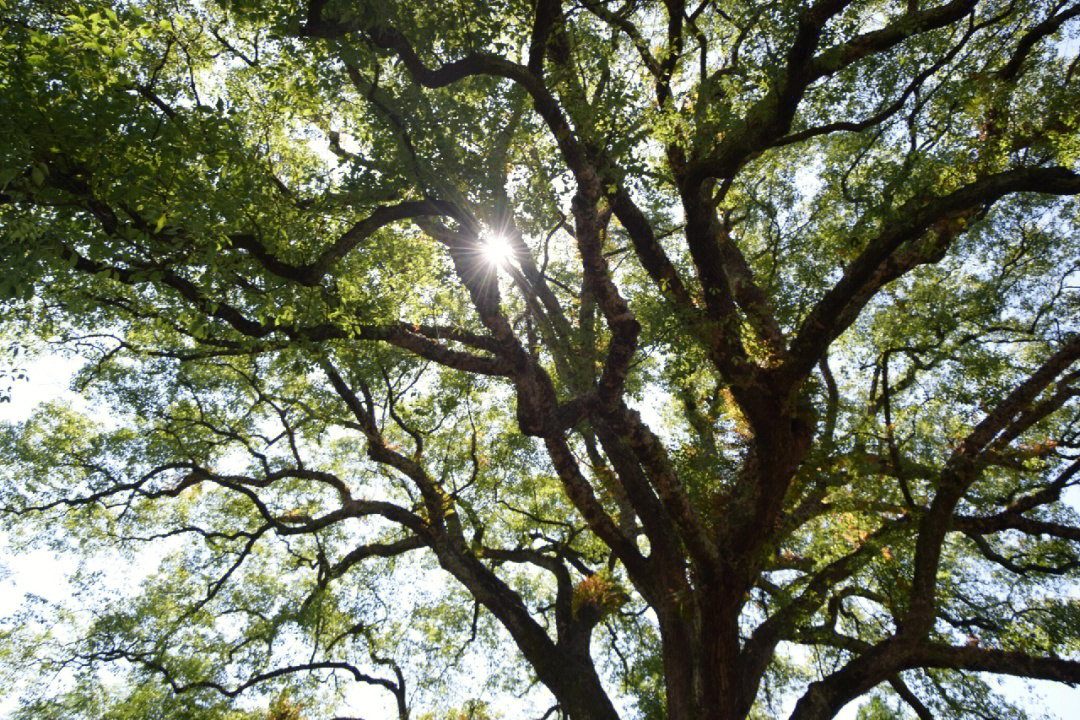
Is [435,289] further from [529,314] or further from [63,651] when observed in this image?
[63,651]

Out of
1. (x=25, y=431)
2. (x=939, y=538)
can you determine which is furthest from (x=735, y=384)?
(x=25, y=431)

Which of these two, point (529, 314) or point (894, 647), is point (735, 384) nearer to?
point (894, 647)

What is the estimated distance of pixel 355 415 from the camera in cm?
1036

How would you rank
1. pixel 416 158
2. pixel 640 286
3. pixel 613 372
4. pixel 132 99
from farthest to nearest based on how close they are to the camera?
1. pixel 640 286
2. pixel 613 372
3. pixel 416 158
4. pixel 132 99

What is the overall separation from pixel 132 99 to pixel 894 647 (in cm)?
1001

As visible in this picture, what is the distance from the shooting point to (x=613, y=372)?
24.4 feet

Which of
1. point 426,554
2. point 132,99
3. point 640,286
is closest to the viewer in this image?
point 132,99

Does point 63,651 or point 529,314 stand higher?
point 529,314

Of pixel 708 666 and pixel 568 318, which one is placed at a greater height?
pixel 568 318

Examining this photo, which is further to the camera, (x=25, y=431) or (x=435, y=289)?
(x=25, y=431)

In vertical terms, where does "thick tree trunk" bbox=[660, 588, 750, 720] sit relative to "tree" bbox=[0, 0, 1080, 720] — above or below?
below

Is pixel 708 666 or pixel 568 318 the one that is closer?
pixel 708 666

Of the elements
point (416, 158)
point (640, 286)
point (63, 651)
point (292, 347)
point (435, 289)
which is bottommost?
point (63, 651)

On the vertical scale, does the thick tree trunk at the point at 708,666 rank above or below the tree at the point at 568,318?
below
